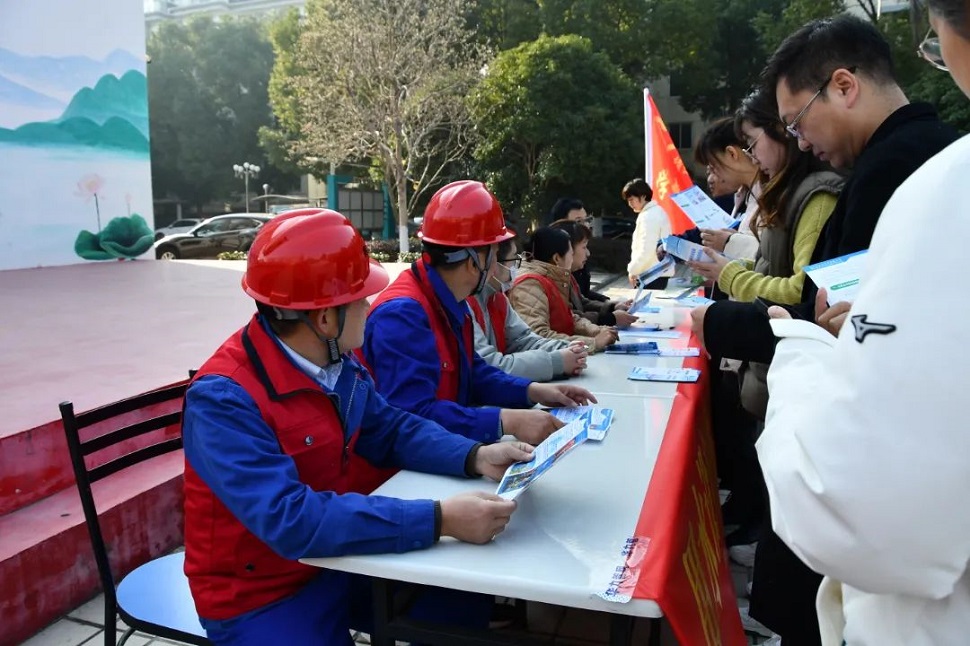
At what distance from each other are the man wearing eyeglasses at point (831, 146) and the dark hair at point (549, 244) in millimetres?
2092

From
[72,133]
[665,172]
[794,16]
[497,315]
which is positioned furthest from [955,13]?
[794,16]

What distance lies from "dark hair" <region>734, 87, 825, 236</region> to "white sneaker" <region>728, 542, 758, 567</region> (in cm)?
153

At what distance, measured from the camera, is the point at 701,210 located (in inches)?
145

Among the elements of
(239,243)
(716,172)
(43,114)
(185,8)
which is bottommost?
(239,243)

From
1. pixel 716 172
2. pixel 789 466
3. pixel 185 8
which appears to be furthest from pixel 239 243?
pixel 185 8

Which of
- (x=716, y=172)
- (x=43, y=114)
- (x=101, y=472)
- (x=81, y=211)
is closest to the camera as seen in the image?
(x=101, y=472)

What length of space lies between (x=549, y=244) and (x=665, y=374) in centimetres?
141

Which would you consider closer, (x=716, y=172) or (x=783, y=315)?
(x=783, y=315)

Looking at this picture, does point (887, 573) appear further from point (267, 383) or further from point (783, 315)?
point (267, 383)

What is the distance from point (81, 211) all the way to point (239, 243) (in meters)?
6.81

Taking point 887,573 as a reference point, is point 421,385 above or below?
below

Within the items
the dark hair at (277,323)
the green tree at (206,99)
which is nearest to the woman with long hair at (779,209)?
the dark hair at (277,323)

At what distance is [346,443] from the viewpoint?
5.78 ft

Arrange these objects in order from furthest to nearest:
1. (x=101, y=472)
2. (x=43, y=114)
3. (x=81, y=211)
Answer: (x=81, y=211), (x=43, y=114), (x=101, y=472)
